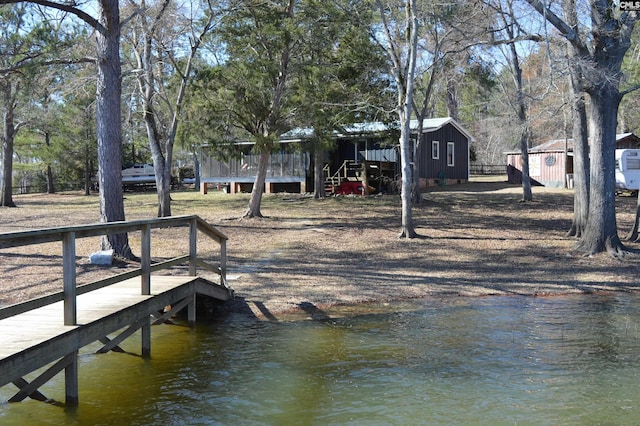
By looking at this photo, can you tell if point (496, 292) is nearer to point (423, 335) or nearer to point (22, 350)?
point (423, 335)

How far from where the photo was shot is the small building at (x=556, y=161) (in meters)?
34.1

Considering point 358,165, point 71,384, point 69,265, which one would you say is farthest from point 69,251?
point 358,165

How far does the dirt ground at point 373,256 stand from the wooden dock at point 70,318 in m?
2.46

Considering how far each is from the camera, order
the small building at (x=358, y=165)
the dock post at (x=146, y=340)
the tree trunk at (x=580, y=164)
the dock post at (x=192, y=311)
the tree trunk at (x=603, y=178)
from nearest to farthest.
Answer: the dock post at (x=146, y=340), the dock post at (x=192, y=311), the tree trunk at (x=603, y=178), the tree trunk at (x=580, y=164), the small building at (x=358, y=165)

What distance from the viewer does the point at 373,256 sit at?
1563 cm

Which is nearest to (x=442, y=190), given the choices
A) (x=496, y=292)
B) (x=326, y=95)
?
(x=326, y=95)

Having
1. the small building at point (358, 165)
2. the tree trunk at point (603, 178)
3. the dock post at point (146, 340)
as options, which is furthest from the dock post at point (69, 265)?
the small building at point (358, 165)

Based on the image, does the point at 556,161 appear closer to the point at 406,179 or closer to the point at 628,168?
the point at 628,168

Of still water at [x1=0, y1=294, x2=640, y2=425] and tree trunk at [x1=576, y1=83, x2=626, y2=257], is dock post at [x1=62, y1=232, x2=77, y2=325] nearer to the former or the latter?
still water at [x1=0, y1=294, x2=640, y2=425]

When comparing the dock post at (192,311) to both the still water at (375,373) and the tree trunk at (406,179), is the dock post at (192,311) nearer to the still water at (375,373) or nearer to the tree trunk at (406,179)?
the still water at (375,373)

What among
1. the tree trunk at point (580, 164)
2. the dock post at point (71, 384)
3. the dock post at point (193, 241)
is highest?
the tree trunk at point (580, 164)

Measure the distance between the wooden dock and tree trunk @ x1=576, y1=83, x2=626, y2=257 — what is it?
1042cm

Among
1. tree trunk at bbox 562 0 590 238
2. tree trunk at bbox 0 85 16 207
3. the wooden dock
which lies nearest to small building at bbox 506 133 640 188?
tree trunk at bbox 562 0 590 238

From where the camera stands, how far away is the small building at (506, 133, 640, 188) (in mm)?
34094
